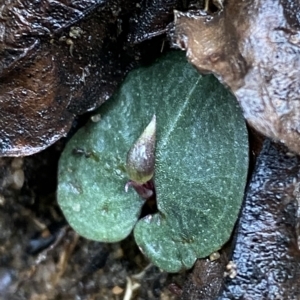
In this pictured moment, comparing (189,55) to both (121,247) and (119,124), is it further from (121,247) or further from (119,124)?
(121,247)

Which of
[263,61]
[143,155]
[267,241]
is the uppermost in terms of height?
[263,61]

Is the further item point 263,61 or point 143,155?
point 143,155

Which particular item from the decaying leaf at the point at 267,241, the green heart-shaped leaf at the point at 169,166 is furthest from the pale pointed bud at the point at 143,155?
the decaying leaf at the point at 267,241

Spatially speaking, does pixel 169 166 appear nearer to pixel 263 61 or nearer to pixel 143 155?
pixel 143 155

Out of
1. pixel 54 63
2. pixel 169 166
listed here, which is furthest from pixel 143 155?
pixel 54 63

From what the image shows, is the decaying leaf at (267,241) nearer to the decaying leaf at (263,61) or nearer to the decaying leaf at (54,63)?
the decaying leaf at (263,61)

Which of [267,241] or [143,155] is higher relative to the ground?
[143,155]

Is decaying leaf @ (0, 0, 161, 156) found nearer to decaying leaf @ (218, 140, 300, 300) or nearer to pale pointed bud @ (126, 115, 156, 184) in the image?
pale pointed bud @ (126, 115, 156, 184)
